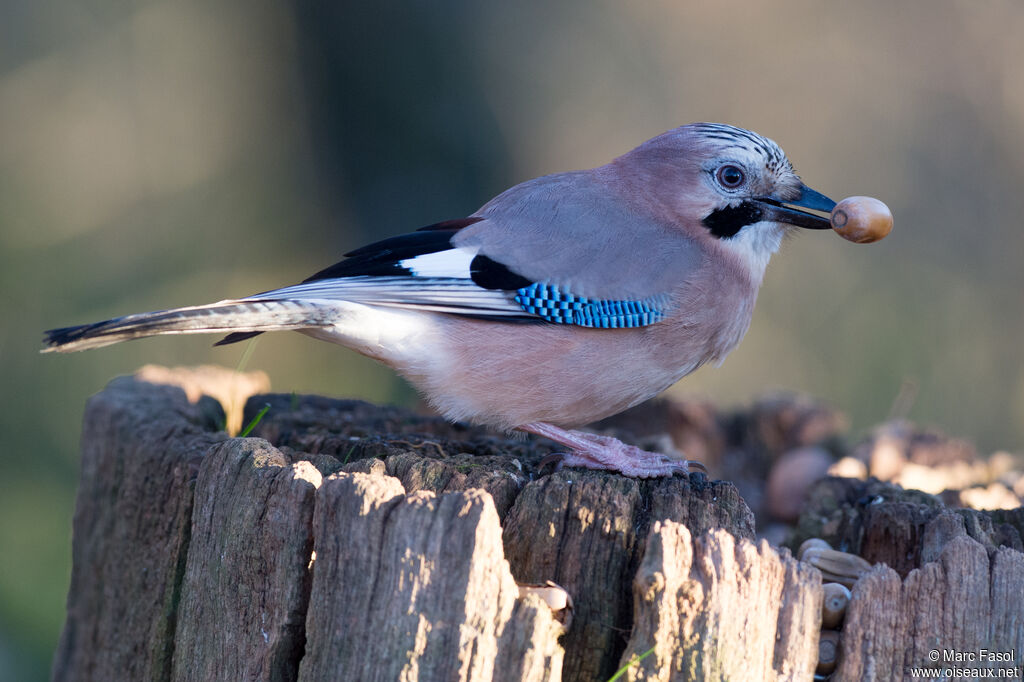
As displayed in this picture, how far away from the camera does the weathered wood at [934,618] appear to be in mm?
2410

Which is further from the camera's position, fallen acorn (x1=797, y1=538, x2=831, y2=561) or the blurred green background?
the blurred green background

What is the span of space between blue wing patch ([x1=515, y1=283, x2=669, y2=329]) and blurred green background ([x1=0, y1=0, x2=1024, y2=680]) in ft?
14.4

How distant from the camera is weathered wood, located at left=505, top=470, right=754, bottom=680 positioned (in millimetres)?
2453

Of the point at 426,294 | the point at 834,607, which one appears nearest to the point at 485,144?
the point at 426,294

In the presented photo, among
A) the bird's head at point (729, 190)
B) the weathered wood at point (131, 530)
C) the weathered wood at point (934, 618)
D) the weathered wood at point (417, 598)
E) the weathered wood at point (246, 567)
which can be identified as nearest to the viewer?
the weathered wood at point (417, 598)

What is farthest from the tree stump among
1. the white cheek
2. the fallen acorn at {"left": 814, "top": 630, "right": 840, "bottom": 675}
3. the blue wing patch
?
the white cheek

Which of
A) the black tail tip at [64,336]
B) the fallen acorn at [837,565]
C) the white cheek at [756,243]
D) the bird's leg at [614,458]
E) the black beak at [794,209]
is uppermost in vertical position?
the black beak at [794,209]

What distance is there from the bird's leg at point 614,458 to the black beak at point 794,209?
1184 mm

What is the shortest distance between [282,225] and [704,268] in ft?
17.5

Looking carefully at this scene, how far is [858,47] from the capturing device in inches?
352

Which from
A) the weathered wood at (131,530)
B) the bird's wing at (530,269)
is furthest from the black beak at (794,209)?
the weathered wood at (131,530)

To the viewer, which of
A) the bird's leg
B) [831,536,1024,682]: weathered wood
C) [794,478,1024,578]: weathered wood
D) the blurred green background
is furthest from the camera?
the blurred green background

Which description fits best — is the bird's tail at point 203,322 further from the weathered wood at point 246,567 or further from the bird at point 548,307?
the weathered wood at point 246,567

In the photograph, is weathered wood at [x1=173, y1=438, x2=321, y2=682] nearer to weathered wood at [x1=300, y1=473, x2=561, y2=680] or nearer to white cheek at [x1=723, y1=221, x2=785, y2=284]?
weathered wood at [x1=300, y1=473, x2=561, y2=680]
